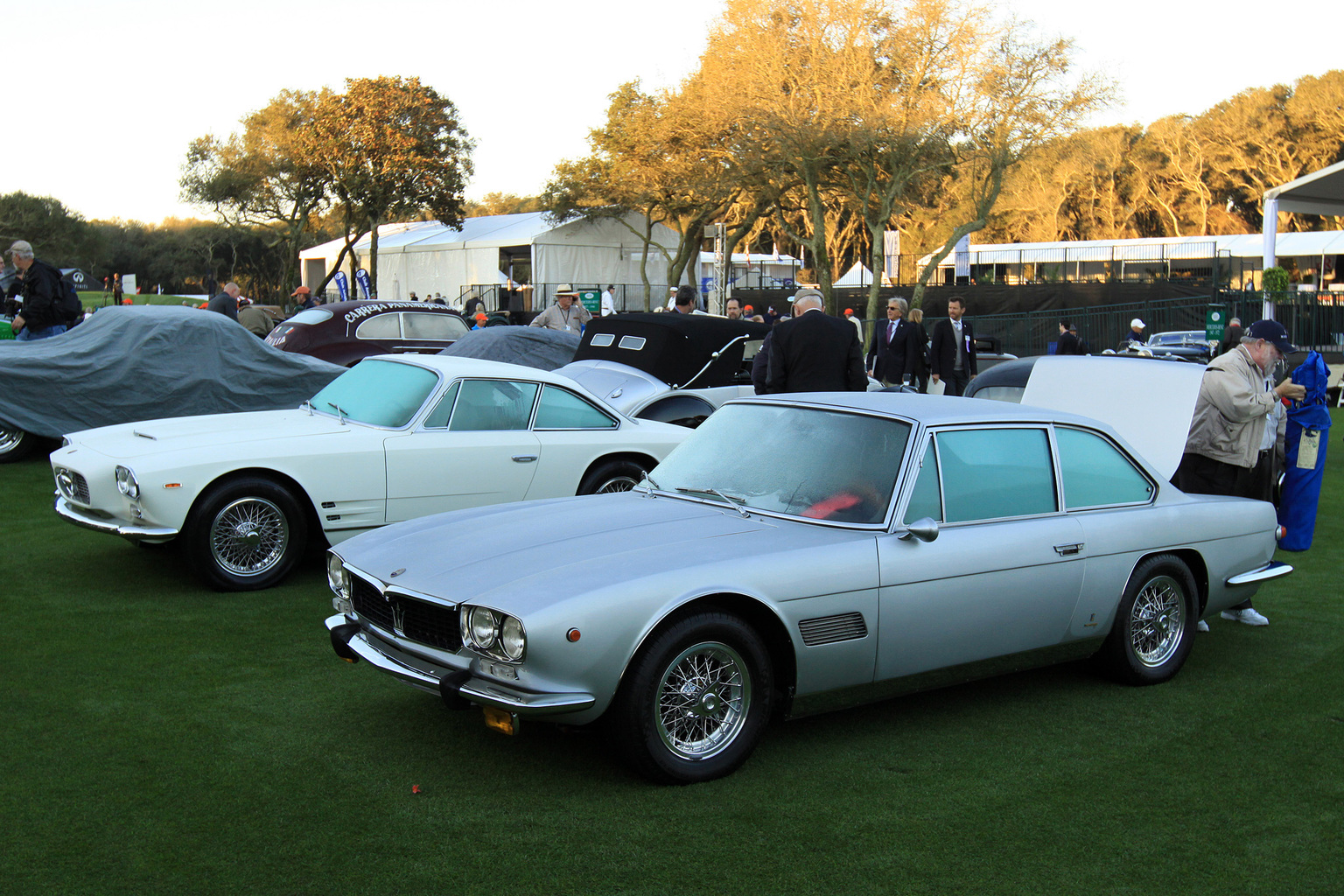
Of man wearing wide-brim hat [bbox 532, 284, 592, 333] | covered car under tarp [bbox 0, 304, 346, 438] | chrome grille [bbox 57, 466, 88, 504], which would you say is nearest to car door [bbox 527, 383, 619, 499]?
chrome grille [bbox 57, 466, 88, 504]

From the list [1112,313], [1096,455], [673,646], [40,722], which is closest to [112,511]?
[40,722]

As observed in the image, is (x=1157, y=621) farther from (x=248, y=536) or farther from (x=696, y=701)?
(x=248, y=536)

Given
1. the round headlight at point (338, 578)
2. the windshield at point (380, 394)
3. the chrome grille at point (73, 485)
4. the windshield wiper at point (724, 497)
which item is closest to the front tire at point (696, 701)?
the windshield wiper at point (724, 497)

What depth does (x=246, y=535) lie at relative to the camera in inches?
269

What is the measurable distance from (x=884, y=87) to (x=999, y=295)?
22.3 feet

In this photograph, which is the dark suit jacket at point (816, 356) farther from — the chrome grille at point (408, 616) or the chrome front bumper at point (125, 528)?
the chrome grille at point (408, 616)

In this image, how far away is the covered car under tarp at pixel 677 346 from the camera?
10.6 metres

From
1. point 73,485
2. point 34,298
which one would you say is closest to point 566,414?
point 73,485

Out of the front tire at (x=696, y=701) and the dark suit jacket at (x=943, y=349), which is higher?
the dark suit jacket at (x=943, y=349)

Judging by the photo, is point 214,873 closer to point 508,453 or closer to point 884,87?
point 508,453

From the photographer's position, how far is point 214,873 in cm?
342

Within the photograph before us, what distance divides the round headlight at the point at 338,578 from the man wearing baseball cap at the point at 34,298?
30.4ft

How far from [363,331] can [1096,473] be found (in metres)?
12.5

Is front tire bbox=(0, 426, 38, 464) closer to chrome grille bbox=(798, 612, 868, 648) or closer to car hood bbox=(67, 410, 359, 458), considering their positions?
car hood bbox=(67, 410, 359, 458)
